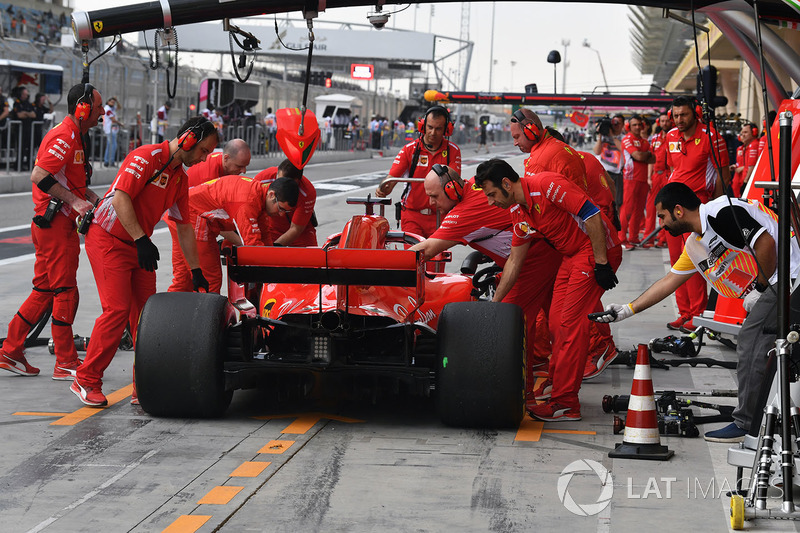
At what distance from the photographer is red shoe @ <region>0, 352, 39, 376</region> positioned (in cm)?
796

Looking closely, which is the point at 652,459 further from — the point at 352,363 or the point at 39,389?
the point at 39,389

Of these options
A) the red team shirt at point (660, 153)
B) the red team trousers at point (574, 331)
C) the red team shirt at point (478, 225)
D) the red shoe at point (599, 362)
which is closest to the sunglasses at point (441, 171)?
the red team shirt at point (478, 225)

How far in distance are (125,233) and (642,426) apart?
130 inches

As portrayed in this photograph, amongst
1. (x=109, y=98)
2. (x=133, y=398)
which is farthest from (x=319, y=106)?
(x=133, y=398)

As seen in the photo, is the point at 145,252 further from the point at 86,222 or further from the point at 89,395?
the point at 89,395

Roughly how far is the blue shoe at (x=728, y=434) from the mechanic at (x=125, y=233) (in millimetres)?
3393

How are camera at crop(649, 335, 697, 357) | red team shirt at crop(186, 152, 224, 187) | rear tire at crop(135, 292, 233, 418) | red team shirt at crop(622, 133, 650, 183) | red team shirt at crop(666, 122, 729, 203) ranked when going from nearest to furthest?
1. rear tire at crop(135, 292, 233, 418)
2. camera at crop(649, 335, 697, 357)
3. red team shirt at crop(186, 152, 224, 187)
4. red team shirt at crop(666, 122, 729, 203)
5. red team shirt at crop(622, 133, 650, 183)

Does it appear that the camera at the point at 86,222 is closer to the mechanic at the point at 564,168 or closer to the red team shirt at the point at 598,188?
the mechanic at the point at 564,168

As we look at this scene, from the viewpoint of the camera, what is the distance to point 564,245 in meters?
7.11

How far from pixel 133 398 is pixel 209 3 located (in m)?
2.48

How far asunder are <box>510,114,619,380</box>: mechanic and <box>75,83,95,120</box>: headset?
3044 millimetres

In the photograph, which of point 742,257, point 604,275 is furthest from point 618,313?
point 742,257

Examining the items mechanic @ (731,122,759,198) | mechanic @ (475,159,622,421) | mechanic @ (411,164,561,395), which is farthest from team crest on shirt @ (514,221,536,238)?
mechanic @ (731,122,759,198)

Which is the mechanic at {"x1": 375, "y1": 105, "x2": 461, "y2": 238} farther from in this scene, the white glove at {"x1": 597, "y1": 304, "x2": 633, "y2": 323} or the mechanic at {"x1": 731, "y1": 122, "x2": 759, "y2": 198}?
the mechanic at {"x1": 731, "y1": 122, "x2": 759, "y2": 198}
